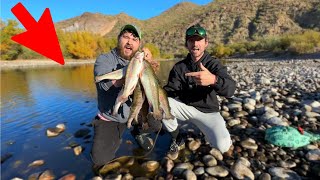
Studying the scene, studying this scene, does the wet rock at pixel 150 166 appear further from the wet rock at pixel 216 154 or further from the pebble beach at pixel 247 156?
the wet rock at pixel 216 154

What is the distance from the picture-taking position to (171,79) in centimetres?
489

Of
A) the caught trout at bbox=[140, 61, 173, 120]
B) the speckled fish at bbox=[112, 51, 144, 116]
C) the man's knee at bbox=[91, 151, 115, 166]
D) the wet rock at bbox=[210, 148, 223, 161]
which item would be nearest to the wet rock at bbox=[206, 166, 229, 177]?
the wet rock at bbox=[210, 148, 223, 161]

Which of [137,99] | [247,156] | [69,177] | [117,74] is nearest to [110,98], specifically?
[137,99]

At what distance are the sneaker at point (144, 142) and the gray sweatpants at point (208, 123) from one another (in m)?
0.48

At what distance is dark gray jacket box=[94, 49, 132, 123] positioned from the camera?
412 centimetres

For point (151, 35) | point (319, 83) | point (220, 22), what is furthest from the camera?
point (151, 35)

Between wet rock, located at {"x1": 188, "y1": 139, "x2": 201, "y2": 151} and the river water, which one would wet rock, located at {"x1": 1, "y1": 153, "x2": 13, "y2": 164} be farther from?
wet rock, located at {"x1": 188, "y1": 139, "x2": 201, "y2": 151}

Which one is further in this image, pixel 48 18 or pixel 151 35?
pixel 151 35

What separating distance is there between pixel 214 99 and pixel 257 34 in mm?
95340

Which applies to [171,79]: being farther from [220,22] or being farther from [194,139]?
[220,22]

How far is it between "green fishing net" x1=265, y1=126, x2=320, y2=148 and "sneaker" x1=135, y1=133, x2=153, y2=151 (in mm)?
2015

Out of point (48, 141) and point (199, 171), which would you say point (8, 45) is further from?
point (199, 171)

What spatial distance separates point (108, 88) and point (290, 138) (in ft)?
9.66

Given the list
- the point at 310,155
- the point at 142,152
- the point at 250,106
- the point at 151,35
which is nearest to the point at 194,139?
the point at 142,152
